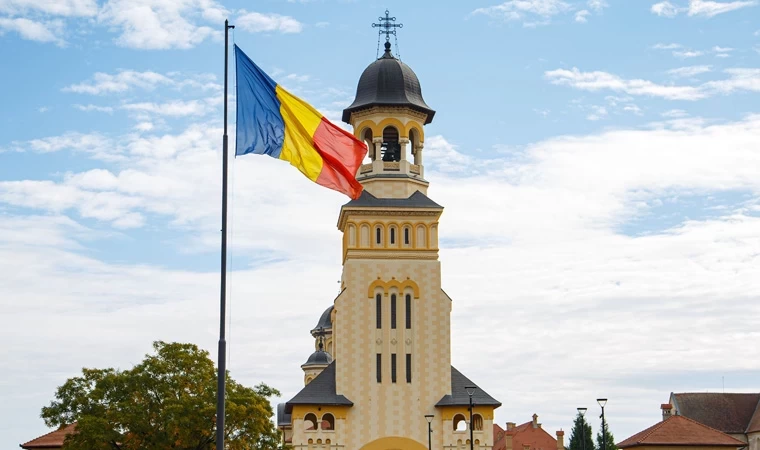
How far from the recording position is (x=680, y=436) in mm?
70250

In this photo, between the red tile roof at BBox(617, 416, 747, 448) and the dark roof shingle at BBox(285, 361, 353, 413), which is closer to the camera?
the dark roof shingle at BBox(285, 361, 353, 413)

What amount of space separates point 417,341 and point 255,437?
1269 cm

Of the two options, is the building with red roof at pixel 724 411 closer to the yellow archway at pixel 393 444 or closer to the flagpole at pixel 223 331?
the yellow archway at pixel 393 444

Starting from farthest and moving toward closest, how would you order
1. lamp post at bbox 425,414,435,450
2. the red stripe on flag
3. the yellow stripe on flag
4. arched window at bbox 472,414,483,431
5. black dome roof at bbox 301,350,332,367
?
black dome roof at bbox 301,350,332,367 < arched window at bbox 472,414,483,431 < lamp post at bbox 425,414,435,450 < the red stripe on flag < the yellow stripe on flag

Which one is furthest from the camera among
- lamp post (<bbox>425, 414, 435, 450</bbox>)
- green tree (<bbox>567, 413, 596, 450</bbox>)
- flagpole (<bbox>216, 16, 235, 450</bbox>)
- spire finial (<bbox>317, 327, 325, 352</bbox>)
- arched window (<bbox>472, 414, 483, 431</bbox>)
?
spire finial (<bbox>317, 327, 325, 352</bbox>)

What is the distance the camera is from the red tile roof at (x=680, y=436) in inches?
2753

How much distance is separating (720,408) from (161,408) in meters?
53.4

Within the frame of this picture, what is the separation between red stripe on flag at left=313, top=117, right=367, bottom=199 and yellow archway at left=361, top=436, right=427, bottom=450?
3520 centimetres

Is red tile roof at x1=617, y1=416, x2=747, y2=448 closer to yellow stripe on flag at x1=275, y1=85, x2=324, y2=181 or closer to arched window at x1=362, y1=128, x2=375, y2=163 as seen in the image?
arched window at x1=362, y1=128, x2=375, y2=163

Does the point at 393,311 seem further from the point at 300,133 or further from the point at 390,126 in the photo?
the point at 300,133

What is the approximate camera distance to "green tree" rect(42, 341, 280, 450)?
175 feet

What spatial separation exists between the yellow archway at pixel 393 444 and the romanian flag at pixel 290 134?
115ft

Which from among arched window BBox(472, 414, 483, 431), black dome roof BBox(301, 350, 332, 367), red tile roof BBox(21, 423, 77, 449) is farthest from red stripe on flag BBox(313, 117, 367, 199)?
black dome roof BBox(301, 350, 332, 367)

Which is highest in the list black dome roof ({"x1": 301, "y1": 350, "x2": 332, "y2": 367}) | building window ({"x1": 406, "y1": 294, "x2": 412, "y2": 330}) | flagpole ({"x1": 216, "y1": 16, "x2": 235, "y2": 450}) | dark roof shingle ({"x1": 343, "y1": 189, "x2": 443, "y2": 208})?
dark roof shingle ({"x1": 343, "y1": 189, "x2": 443, "y2": 208})
